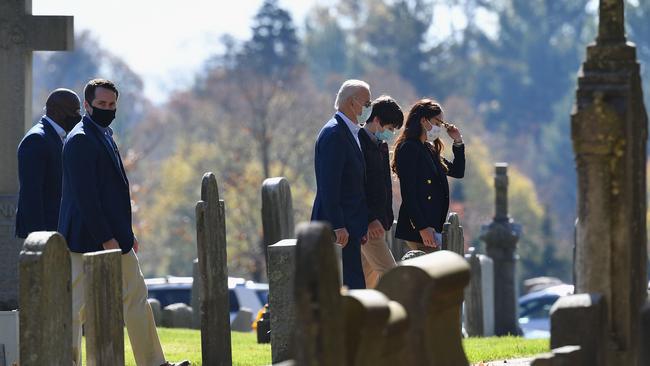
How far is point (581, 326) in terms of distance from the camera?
986cm

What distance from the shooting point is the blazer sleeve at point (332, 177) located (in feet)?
41.9

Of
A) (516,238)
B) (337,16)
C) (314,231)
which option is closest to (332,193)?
(314,231)

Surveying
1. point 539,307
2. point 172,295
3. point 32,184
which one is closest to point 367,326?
point 32,184

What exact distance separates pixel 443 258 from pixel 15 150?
20.7 ft

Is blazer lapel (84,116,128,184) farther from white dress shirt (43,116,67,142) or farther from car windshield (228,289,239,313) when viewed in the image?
car windshield (228,289,239,313)

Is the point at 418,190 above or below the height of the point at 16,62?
below

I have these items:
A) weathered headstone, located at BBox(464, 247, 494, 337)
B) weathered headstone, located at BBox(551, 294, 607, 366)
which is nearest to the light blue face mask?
weathered headstone, located at BBox(551, 294, 607, 366)

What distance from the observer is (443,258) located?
9.98m

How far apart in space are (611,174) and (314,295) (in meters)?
3.00

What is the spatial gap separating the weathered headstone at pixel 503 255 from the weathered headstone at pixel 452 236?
1077 cm

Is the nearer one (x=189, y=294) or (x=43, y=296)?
(x=43, y=296)

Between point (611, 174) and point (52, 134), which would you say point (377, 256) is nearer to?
point (52, 134)

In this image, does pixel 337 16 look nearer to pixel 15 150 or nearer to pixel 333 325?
pixel 15 150

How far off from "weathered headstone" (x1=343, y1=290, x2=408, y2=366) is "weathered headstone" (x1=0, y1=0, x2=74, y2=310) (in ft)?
22.9
